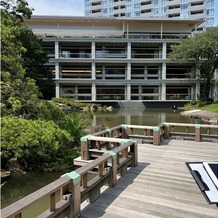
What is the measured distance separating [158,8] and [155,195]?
5856cm

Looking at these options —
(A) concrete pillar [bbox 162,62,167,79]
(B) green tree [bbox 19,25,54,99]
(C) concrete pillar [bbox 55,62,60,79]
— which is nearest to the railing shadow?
(B) green tree [bbox 19,25,54,99]

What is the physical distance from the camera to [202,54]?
2862cm

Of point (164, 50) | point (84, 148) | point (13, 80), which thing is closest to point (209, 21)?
point (164, 50)

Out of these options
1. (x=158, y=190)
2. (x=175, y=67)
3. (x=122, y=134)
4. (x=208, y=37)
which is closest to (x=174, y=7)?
(x=175, y=67)

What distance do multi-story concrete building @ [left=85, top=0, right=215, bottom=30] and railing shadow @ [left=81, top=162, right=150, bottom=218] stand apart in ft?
181

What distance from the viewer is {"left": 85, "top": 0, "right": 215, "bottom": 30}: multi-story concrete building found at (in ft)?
176

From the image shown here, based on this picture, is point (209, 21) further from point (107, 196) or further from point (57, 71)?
point (107, 196)

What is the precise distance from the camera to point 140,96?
32.7 m

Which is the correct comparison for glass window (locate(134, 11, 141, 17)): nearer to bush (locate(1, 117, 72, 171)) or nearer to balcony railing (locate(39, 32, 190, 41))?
balcony railing (locate(39, 32, 190, 41))

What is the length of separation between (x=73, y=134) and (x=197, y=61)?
2521 centimetres

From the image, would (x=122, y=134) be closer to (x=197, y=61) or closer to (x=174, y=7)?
(x=197, y=61)

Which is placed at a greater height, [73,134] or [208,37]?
[208,37]

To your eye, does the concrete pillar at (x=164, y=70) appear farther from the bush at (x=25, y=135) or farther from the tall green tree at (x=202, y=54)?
the bush at (x=25, y=135)

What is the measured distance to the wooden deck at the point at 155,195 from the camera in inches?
134
